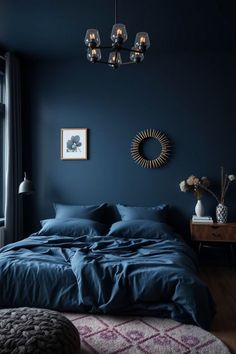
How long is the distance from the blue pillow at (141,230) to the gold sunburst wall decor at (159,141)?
0.96 meters

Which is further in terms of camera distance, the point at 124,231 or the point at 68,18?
the point at 124,231

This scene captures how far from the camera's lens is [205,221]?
4.23 metres

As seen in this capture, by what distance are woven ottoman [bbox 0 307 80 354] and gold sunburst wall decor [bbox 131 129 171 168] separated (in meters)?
2.86

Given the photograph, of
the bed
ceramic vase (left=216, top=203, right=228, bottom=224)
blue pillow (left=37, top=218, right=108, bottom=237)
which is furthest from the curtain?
ceramic vase (left=216, top=203, right=228, bottom=224)

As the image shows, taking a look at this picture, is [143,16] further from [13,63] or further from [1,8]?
[13,63]

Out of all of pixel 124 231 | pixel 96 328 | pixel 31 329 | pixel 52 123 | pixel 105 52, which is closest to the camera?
pixel 31 329

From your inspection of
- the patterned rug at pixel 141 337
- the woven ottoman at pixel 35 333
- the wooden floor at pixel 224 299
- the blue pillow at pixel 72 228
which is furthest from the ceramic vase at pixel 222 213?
the woven ottoman at pixel 35 333

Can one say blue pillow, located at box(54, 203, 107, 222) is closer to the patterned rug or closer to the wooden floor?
the wooden floor

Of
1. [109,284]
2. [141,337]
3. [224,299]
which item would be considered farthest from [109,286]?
[224,299]

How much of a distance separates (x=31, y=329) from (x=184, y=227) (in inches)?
120

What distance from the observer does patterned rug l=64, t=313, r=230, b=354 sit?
7.54 ft

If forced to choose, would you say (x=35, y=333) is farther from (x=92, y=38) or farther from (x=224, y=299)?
(x=92, y=38)

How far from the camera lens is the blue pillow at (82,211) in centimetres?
444

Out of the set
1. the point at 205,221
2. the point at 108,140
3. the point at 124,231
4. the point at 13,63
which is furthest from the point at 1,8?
the point at 205,221
